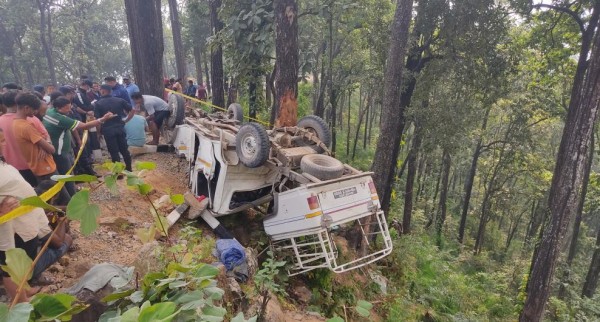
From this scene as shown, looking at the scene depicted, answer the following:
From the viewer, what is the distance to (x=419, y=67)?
34.1 feet

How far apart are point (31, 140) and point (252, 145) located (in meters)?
2.62

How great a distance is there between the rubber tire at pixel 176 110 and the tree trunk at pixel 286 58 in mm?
2172

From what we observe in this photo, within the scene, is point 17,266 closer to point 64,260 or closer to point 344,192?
point 64,260

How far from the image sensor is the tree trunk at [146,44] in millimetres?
9273

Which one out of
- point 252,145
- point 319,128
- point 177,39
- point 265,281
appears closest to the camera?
point 265,281

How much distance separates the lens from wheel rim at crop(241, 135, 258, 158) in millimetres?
5229

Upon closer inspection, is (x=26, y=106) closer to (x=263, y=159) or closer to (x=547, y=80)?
(x=263, y=159)

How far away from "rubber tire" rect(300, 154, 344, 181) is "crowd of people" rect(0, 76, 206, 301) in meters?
2.78

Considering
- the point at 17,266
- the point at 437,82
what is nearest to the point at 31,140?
the point at 17,266

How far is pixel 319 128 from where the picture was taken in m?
6.24

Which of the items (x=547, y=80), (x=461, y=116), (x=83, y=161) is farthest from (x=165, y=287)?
(x=547, y=80)

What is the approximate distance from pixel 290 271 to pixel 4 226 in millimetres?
3640

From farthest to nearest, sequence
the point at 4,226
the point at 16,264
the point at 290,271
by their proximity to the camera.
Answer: the point at 290,271 < the point at 4,226 < the point at 16,264

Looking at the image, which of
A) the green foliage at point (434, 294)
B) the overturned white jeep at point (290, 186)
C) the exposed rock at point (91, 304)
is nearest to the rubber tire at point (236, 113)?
the overturned white jeep at point (290, 186)
